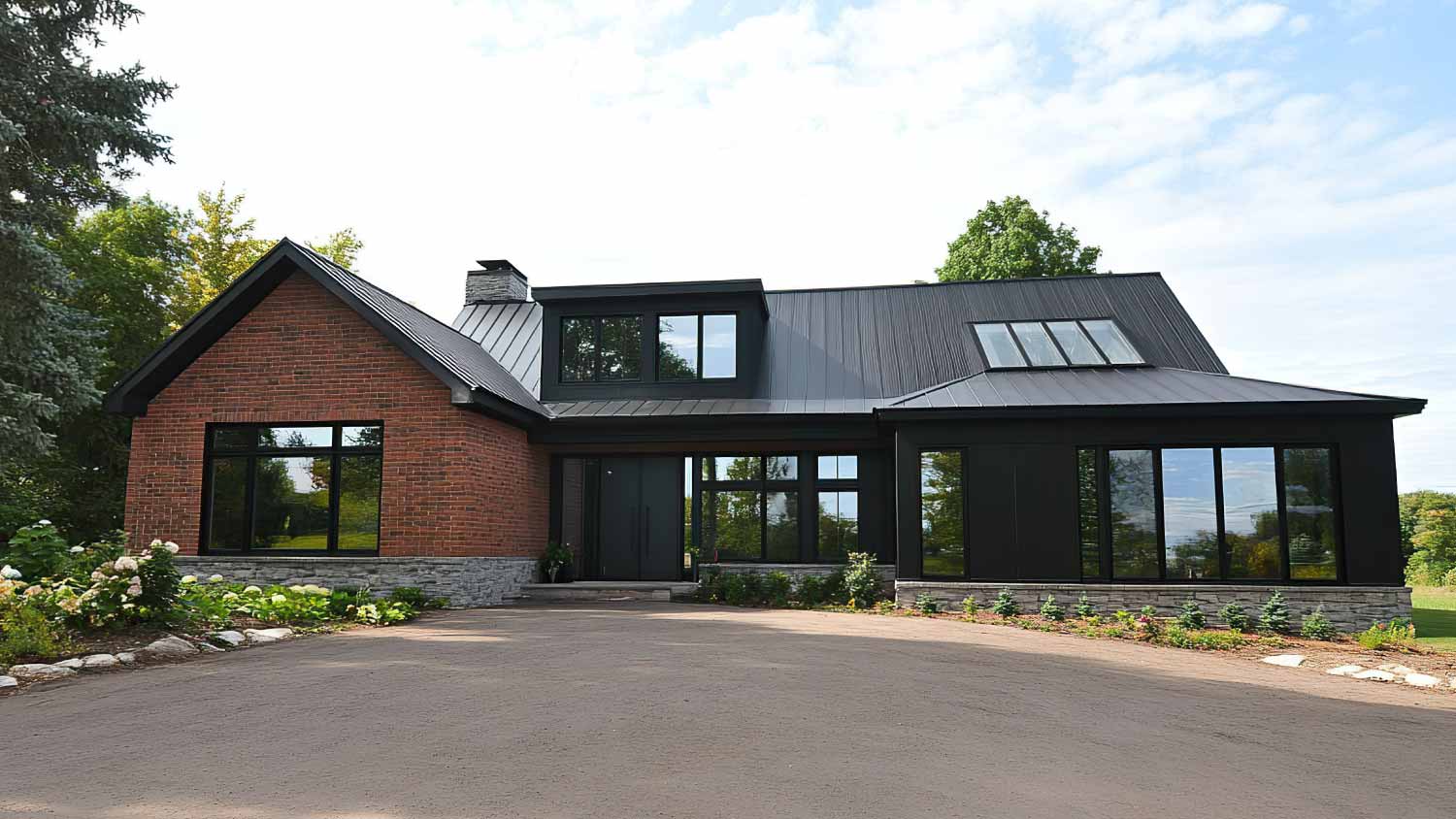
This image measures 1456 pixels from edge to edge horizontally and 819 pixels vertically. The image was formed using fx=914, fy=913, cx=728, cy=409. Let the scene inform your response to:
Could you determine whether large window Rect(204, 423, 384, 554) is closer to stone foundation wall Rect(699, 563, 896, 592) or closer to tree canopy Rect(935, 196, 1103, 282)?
stone foundation wall Rect(699, 563, 896, 592)

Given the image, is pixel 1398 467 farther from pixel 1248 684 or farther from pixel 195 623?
pixel 195 623

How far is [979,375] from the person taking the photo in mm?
15516

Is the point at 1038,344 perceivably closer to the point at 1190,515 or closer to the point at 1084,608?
the point at 1190,515

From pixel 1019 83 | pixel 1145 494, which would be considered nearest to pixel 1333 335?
pixel 1145 494

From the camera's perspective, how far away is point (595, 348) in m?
16.9

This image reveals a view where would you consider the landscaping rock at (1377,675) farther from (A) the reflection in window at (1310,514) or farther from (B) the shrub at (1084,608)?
(A) the reflection in window at (1310,514)

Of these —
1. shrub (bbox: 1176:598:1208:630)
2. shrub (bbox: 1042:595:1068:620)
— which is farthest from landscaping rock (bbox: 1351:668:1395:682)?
shrub (bbox: 1042:595:1068:620)

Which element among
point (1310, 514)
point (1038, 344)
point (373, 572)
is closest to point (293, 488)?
point (373, 572)

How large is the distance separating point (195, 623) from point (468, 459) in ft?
15.0

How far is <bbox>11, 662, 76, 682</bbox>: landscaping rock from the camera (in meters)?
7.00

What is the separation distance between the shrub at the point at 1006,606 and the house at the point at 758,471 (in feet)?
0.73

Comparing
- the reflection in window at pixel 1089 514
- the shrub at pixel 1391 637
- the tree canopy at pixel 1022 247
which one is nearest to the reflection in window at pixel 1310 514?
the shrub at pixel 1391 637

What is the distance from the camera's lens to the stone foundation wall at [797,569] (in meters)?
14.7

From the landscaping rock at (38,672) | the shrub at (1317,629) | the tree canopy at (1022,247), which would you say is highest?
the tree canopy at (1022,247)
